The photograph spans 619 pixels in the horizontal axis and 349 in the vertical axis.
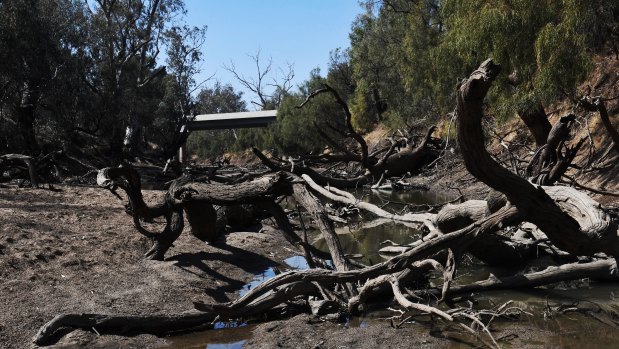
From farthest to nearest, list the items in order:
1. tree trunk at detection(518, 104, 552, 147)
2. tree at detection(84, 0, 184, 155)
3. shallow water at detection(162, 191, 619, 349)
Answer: tree at detection(84, 0, 184, 155)
tree trunk at detection(518, 104, 552, 147)
shallow water at detection(162, 191, 619, 349)

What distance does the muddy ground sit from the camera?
593cm

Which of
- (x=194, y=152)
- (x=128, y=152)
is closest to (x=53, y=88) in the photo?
(x=128, y=152)

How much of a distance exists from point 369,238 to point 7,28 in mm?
14276

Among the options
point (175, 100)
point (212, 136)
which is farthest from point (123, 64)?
point (212, 136)

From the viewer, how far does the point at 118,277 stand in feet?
27.0

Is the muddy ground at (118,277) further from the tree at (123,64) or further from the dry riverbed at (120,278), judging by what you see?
the tree at (123,64)

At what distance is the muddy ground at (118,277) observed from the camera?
5934 mm

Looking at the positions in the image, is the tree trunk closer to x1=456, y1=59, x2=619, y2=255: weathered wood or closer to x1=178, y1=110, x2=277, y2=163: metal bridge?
x1=456, y1=59, x2=619, y2=255: weathered wood

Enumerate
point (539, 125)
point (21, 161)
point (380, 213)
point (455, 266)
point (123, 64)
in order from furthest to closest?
point (123, 64), point (21, 161), point (539, 125), point (380, 213), point (455, 266)

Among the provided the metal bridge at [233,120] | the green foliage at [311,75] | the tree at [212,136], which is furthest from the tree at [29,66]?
the tree at [212,136]

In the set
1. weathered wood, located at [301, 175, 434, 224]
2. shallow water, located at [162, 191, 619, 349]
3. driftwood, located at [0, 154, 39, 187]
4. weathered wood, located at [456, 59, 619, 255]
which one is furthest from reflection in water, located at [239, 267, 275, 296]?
driftwood, located at [0, 154, 39, 187]

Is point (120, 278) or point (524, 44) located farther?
point (524, 44)

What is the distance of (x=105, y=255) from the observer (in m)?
9.08

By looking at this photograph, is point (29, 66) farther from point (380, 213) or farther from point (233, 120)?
point (233, 120)
